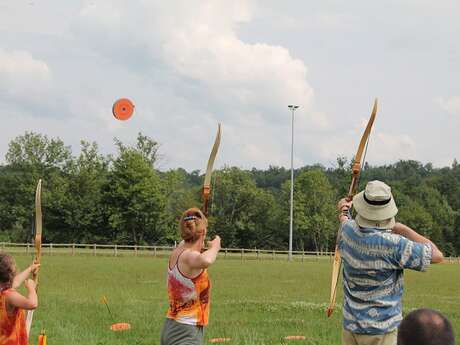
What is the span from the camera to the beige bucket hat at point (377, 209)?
4.82m

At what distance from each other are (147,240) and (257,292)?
53.3 meters

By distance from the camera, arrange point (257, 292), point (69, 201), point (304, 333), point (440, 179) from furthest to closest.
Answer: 1. point (440, 179)
2. point (69, 201)
3. point (257, 292)
4. point (304, 333)

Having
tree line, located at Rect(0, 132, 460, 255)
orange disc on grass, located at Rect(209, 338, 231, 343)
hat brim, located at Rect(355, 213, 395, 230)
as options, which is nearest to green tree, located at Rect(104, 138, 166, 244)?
tree line, located at Rect(0, 132, 460, 255)

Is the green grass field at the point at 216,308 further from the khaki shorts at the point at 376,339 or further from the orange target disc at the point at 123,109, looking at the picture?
the khaki shorts at the point at 376,339

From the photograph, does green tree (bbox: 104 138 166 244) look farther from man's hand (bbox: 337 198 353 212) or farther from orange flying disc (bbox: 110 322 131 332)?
man's hand (bbox: 337 198 353 212)

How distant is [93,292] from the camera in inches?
753

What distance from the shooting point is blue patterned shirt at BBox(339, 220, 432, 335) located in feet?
15.5

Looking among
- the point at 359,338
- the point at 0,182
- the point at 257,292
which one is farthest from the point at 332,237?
the point at 359,338

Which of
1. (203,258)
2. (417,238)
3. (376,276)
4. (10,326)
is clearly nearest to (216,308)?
(10,326)

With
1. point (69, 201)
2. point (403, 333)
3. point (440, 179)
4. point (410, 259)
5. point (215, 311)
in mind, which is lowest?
point (215, 311)

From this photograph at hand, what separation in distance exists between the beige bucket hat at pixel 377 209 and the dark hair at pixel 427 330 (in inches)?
76.6

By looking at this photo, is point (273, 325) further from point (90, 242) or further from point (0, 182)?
point (0, 182)

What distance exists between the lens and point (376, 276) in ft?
15.8

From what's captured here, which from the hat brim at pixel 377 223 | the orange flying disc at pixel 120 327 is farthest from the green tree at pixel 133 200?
the hat brim at pixel 377 223
